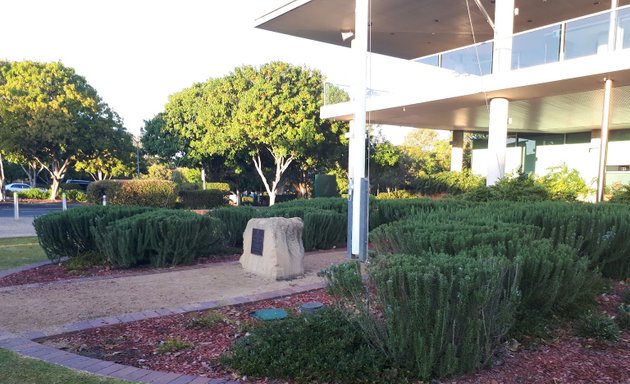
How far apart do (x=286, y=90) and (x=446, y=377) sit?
24492mm

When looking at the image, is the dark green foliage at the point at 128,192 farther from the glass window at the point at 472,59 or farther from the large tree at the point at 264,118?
the glass window at the point at 472,59

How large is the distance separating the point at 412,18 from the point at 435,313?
1717 centimetres

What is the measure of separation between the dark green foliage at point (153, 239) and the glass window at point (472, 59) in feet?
35.8

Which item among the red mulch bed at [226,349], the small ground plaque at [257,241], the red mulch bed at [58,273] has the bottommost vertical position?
the red mulch bed at [58,273]

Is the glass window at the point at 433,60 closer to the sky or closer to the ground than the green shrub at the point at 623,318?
closer to the sky

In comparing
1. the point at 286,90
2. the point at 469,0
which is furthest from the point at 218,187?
the point at 469,0

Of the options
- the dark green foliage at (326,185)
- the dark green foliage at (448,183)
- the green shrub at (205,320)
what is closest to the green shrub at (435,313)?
the green shrub at (205,320)

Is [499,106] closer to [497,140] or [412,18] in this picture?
[497,140]

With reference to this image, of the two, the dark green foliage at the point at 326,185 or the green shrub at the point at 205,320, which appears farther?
the dark green foliage at the point at 326,185

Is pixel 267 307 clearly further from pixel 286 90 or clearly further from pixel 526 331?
pixel 286 90

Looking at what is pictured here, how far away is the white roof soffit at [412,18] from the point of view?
1667cm

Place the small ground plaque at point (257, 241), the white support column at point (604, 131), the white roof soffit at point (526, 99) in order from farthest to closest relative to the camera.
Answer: the white roof soffit at point (526, 99), the white support column at point (604, 131), the small ground plaque at point (257, 241)

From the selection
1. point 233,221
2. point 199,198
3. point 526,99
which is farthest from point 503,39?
point 199,198

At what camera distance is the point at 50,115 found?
2842cm
